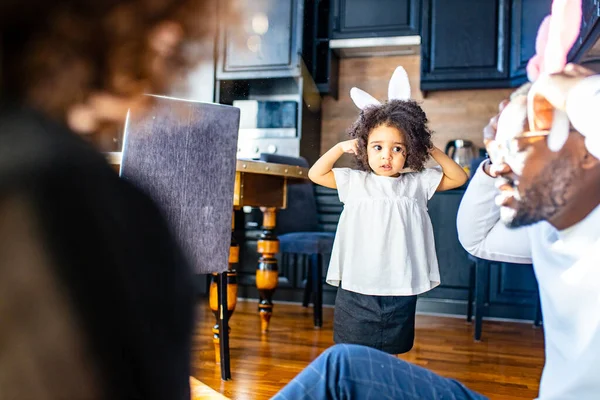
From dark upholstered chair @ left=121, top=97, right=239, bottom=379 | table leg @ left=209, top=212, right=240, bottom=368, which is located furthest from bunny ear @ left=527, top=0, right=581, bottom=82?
Answer: table leg @ left=209, top=212, right=240, bottom=368

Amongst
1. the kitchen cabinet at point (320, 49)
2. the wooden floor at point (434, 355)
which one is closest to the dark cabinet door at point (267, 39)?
the kitchen cabinet at point (320, 49)

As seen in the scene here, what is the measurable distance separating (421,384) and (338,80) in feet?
0.86

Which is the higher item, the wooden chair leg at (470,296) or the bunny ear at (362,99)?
the bunny ear at (362,99)

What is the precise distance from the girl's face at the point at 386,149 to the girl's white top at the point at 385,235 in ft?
0.06

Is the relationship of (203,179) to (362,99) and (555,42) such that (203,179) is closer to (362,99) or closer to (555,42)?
(362,99)

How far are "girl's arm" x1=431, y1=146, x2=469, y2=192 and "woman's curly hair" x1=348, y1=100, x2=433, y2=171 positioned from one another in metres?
0.02

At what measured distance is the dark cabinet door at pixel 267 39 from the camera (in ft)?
1.25

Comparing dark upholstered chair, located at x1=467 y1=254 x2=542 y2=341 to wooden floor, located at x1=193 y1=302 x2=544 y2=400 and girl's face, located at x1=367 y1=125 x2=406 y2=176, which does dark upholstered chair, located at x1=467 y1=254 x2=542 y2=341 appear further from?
girl's face, located at x1=367 y1=125 x2=406 y2=176

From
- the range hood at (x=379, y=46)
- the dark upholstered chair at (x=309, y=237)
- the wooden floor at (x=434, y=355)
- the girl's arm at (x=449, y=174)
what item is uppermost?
the range hood at (x=379, y=46)

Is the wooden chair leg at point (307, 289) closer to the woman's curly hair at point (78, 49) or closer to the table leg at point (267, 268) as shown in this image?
the table leg at point (267, 268)

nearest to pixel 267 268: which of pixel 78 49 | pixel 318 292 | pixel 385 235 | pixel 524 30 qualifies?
pixel 318 292

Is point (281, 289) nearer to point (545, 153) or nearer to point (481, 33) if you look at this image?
point (481, 33)

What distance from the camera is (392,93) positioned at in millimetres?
437

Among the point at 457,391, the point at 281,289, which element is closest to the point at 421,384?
the point at 457,391
